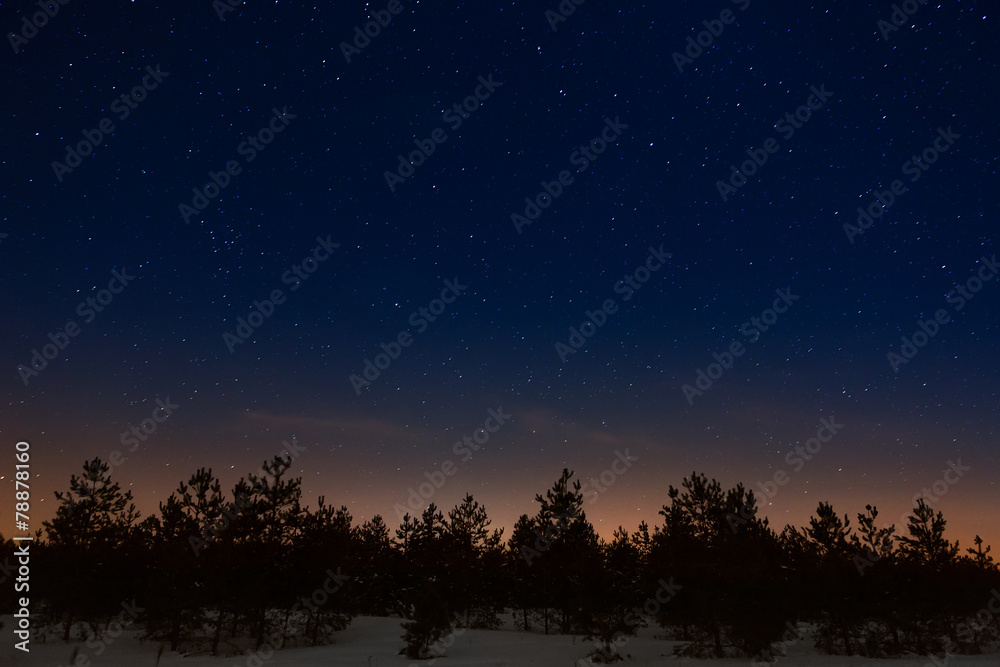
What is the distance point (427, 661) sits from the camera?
21.0 metres

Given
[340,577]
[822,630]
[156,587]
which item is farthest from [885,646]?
[156,587]

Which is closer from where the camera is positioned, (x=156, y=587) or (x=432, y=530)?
(x=156, y=587)

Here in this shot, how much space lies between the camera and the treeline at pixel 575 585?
75.7 ft

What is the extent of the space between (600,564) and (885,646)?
37.9 ft

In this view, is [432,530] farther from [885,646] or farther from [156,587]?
[885,646]

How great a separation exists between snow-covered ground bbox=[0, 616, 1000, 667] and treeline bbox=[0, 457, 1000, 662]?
0.92 metres

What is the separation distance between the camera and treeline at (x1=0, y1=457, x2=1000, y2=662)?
23.1m

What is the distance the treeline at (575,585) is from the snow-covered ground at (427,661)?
0.92 m

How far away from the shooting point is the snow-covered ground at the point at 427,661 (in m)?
20.1

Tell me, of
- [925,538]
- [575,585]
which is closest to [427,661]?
[575,585]

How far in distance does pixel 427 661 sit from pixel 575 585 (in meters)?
10.4

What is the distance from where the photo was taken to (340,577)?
28203mm

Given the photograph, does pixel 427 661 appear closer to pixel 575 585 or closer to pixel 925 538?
pixel 575 585

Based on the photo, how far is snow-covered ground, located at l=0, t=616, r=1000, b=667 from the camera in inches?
791
